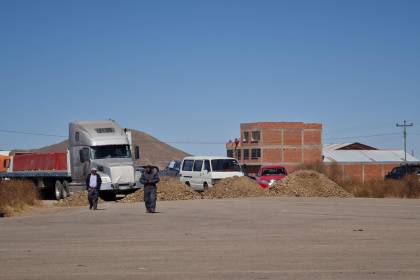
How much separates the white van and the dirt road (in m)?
13.7

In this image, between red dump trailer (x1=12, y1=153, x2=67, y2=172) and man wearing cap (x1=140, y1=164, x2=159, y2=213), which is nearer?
man wearing cap (x1=140, y1=164, x2=159, y2=213)

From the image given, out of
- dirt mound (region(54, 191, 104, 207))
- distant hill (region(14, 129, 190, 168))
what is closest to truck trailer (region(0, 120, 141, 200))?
dirt mound (region(54, 191, 104, 207))

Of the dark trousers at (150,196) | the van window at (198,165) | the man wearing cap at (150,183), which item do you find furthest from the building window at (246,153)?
the man wearing cap at (150,183)

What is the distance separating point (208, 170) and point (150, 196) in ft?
47.0

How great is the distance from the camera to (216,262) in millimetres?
13469

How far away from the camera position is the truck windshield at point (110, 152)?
125 ft

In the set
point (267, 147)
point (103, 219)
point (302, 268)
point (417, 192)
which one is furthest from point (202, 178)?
point (267, 147)

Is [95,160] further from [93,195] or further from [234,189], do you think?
[93,195]

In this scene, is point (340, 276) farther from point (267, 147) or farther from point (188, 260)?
point (267, 147)

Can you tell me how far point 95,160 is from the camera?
37875mm

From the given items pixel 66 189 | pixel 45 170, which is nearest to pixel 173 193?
pixel 66 189

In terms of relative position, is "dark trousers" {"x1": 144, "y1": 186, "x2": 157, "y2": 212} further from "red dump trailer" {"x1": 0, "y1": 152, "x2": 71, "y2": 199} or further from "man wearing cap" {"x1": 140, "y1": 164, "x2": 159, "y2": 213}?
"red dump trailer" {"x1": 0, "y1": 152, "x2": 71, "y2": 199}

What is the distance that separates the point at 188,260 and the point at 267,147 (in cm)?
9464

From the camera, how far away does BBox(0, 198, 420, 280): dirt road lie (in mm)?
12406
